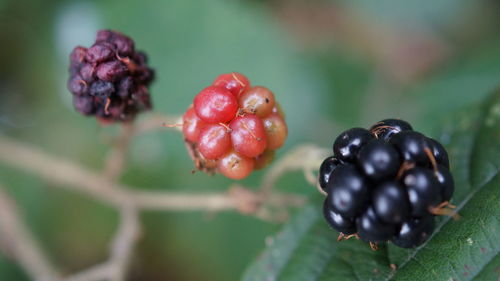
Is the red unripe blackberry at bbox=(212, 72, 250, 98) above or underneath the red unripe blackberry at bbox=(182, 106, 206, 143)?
above

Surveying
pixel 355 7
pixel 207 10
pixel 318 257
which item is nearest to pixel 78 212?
pixel 207 10

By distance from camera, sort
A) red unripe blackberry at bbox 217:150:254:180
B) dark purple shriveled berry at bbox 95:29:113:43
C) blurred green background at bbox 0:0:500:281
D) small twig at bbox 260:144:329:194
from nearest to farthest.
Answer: red unripe blackberry at bbox 217:150:254:180 < dark purple shriveled berry at bbox 95:29:113:43 < small twig at bbox 260:144:329:194 < blurred green background at bbox 0:0:500:281

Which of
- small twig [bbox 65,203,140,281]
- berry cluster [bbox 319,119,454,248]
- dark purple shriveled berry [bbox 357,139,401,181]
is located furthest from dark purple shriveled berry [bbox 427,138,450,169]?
small twig [bbox 65,203,140,281]

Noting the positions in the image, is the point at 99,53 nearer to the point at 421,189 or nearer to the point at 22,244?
the point at 421,189

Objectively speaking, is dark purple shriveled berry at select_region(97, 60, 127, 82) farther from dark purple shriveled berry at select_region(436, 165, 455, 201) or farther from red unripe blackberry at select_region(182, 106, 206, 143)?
dark purple shriveled berry at select_region(436, 165, 455, 201)

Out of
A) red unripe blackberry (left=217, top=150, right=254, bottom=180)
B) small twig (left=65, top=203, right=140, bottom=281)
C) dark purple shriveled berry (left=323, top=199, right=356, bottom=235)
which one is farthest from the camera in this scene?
small twig (left=65, top=203, right=140, bottom=281)

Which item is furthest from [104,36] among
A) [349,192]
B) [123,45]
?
[349,192]

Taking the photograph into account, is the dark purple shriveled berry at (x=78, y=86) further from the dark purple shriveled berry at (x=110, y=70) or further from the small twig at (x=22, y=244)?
the small twig at (x=22, y=244)
